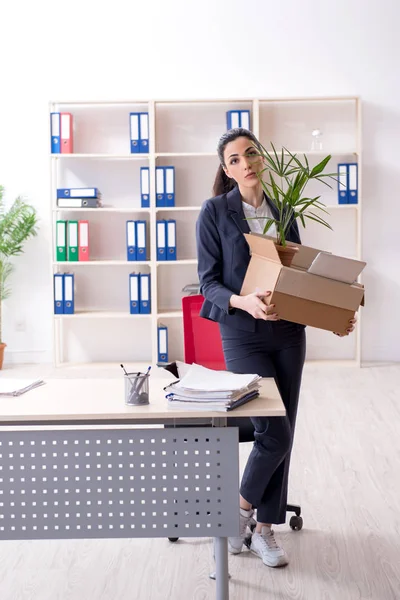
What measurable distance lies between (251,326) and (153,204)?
3.66 metres

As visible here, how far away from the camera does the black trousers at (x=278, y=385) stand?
2580mm

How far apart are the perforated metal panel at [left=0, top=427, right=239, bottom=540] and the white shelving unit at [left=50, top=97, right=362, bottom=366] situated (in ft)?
12.8

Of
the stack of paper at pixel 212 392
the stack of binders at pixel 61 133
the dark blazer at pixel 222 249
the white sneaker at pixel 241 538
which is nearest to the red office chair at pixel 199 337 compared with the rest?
the dark blazer at pixel 222 249

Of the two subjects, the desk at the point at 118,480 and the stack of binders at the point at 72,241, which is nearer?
the desk at the point at 118,480

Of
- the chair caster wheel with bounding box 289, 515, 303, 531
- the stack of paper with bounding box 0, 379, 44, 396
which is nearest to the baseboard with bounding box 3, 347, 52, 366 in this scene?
the chair caster wheel with bounding box 289, 515, 303, 531

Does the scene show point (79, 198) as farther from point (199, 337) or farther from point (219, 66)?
point (199, 337)

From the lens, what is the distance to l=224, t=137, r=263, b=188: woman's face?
102 inches

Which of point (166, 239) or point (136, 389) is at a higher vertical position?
point (166, 239)

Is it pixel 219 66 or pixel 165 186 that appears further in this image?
pixel 219 66

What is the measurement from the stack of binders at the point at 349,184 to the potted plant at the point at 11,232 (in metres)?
2.40

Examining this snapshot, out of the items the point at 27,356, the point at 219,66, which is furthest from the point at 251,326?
the point at 27,356

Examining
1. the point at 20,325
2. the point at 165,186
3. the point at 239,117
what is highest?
the point at 239,117

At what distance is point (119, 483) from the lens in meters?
2.24

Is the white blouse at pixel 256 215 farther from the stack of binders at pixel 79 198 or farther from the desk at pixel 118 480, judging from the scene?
the stack of binders at pixel 79 198
